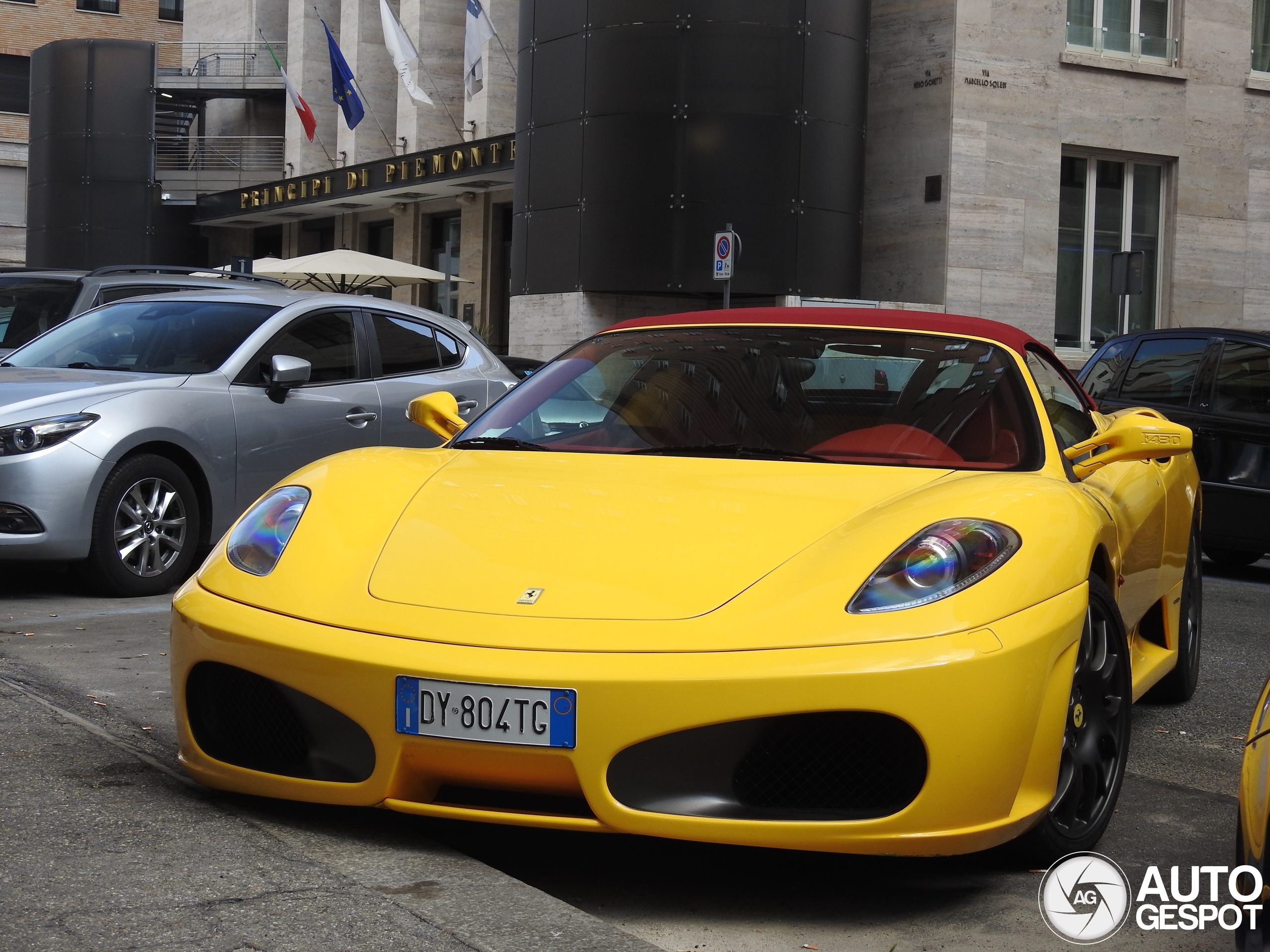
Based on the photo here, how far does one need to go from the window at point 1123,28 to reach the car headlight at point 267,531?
884 inches

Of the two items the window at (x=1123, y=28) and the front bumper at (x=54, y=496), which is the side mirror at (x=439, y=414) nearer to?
the front bumper at (x=54, y=496)

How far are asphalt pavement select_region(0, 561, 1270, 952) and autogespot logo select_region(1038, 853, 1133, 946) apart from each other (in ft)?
0.13

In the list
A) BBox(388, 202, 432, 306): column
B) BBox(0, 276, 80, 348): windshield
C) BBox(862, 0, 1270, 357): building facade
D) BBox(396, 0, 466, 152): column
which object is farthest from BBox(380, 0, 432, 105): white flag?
BBox(0, 276, 80, 348): windshield

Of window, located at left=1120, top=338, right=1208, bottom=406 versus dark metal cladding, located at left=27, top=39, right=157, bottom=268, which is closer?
window, located at left=1120, top=338, right=1208, bottom=406

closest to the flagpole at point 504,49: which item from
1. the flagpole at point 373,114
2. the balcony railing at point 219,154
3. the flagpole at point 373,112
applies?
the flagpole at point 373,114

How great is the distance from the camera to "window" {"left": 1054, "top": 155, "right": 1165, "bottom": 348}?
79.7ft

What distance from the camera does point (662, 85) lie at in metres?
22.5

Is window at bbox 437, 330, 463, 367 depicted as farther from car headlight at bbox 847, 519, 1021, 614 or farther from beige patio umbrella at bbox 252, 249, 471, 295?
beige patio umbrella at bbox 252, 249, 471, 295

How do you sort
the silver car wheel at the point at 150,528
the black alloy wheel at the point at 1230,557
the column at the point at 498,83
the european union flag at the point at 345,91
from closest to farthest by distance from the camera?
1. the silver car wheel at the point at 150,528
2. the black alloy wheel at the point at 1230,557
3. the column at the point at 498,83
4. the european union flag at the point at 345,91

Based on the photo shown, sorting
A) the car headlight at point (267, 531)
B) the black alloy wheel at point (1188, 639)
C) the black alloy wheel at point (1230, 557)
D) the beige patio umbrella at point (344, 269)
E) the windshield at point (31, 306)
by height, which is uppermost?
the beige patio umbrella at point (344, 269)

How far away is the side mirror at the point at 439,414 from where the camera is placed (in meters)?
4.65

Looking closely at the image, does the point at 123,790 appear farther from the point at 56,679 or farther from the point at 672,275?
the point at 672,275

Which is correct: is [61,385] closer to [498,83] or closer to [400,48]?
[400,48]

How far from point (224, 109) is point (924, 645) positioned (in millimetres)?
46649
